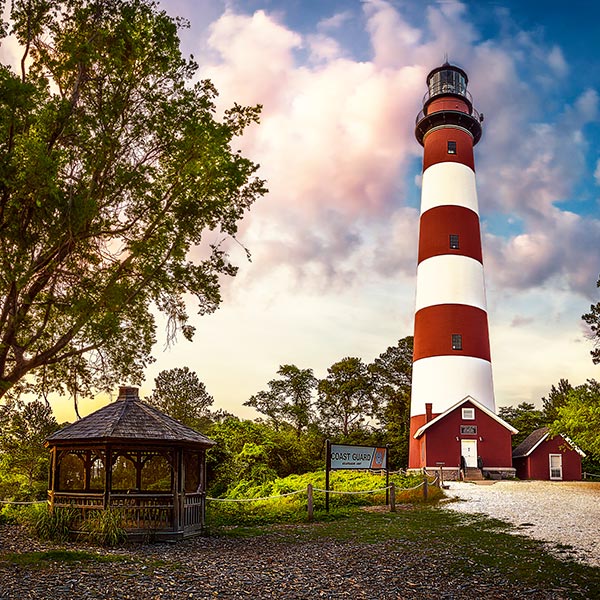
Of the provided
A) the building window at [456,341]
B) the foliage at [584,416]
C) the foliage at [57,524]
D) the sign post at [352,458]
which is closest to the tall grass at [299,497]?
the sign post at [352,458]

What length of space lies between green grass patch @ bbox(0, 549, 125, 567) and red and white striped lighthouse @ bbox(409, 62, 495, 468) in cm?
2433

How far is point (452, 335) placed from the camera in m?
33.6

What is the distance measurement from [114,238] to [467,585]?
10335 millimetres

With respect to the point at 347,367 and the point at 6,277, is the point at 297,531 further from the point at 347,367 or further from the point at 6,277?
the point at 347,367

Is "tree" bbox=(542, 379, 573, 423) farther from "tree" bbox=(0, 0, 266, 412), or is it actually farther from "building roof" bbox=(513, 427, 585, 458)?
"tree" bbox=(0, 0, 266, 412)

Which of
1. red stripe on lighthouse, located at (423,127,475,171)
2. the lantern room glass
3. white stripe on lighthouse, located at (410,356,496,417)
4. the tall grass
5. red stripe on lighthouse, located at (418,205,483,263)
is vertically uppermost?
the lantern room glass

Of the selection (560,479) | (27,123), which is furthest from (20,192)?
(560,479)

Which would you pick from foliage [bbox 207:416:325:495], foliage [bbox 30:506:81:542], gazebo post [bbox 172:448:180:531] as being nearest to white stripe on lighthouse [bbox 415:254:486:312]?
foliage [bbox 207:416:325:495]

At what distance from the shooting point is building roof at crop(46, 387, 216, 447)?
1564 cm

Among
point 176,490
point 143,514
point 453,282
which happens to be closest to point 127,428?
point 176,490

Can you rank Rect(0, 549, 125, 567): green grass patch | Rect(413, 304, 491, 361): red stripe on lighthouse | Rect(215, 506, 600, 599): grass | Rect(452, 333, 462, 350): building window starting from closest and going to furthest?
Rect(215, 506, 600, 599): grass, Rect(0, 549, 125, 567): green grass patch, Rect(452, 333, 462, 350): building window, Rect(413, 304, 491, 361): red stripe on lighthouse

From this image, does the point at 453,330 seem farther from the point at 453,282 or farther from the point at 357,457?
the point at 357,457

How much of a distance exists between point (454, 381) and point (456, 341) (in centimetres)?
216

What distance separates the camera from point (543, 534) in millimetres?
14453
